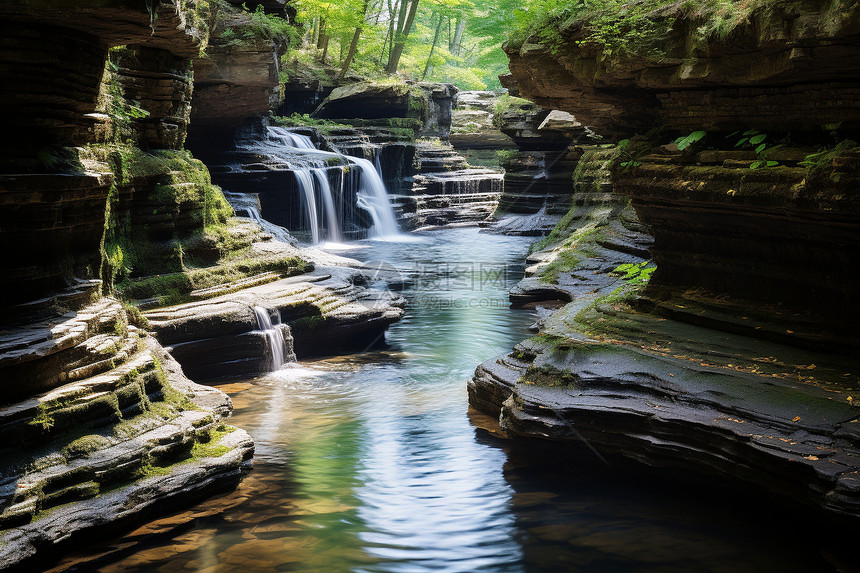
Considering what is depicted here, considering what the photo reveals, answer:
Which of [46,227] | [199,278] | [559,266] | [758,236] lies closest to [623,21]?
[758,236]

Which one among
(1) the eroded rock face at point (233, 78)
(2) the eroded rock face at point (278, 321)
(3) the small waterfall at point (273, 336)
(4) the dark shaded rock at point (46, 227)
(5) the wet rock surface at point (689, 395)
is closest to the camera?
(5) the wet rock surface at point (689, 395)

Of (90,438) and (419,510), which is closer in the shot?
(90,438)

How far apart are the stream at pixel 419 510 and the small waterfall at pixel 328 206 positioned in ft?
37.7

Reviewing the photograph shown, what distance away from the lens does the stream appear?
5.66m

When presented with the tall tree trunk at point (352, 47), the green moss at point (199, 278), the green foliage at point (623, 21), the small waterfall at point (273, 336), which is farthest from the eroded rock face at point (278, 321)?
the tall tree trunk at point (352, 47)

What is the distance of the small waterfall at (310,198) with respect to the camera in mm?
20000

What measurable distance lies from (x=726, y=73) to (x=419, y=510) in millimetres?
5365

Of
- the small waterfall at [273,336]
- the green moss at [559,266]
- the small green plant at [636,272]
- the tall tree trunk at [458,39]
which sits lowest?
the small waterfall at [273,336]

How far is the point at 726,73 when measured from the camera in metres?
7.30

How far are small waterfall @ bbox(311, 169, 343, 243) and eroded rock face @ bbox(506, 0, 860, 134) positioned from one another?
1112cm

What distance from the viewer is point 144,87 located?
10938mm

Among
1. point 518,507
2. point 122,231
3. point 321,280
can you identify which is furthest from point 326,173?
point 518,507

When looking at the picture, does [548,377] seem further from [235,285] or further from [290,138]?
[290,138]

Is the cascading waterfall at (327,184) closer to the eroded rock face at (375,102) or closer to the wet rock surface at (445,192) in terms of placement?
the wet rock surface at (445,192)
